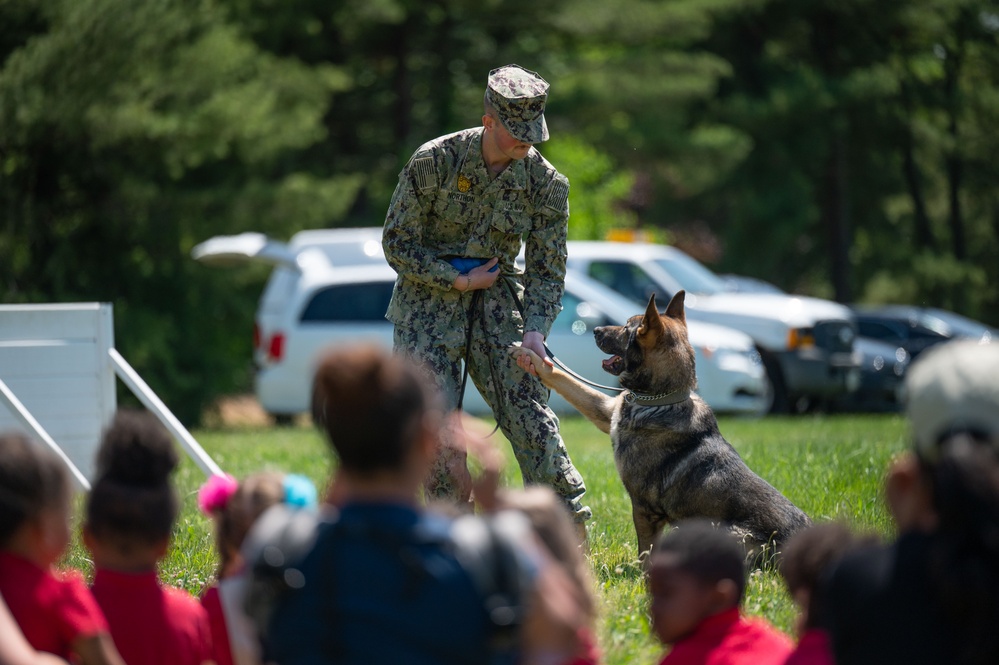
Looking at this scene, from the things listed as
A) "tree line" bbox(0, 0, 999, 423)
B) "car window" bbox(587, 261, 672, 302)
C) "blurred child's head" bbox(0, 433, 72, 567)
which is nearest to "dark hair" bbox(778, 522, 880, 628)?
"blurred child's head" bbox(0, 433, 72, 567)

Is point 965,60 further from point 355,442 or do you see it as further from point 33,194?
point 355,442

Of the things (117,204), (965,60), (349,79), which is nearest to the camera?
(117,204)

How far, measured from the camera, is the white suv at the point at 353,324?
14047 millimetres

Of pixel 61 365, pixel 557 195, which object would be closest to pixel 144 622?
pixel 557 195

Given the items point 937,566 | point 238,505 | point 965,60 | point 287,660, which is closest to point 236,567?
point 238,505

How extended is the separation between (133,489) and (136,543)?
0.42ft

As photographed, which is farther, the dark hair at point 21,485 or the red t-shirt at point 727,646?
the red t-shirt at point 727,646

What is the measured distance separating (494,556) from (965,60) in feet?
106

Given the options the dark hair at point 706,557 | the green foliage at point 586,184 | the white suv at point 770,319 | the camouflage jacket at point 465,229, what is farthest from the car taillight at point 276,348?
the dark hair at point 706,557

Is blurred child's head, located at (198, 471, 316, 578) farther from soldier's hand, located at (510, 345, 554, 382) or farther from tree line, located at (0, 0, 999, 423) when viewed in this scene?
tree line, located at (0, 0, 999, 423)

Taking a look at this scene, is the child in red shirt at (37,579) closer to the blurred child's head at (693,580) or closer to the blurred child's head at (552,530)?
the blurred child's head at (552,530)

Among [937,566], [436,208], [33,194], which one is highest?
[937,566]

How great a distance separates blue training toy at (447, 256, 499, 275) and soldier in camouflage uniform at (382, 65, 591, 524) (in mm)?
13

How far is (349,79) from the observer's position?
870 inches
